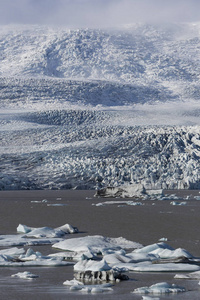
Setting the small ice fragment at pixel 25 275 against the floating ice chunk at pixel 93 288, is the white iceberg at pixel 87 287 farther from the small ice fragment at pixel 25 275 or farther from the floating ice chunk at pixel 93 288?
the small ice fragment at pixel 25 275

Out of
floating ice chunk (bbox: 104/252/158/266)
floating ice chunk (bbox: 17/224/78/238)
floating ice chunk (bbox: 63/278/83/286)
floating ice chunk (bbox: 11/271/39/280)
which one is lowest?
floating ice chunk (bbox: 63/278/83/286)

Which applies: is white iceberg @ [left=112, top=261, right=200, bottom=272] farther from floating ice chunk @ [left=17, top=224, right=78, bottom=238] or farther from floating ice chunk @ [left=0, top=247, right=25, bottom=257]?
floating ice chunk @ [left=17, top=224, right=78, bottom=238]

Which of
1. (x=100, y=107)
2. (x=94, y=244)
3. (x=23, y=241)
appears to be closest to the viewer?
(x=94, y=244)

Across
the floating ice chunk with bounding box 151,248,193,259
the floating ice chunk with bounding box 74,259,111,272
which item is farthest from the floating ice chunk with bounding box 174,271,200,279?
the floating ice chunk with bounding box 151,248,193,259

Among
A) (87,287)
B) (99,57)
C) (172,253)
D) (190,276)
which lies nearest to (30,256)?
(172,253)

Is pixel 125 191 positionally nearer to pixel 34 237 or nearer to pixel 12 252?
pixel 34 237

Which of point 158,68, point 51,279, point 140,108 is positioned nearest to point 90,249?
point 51,279

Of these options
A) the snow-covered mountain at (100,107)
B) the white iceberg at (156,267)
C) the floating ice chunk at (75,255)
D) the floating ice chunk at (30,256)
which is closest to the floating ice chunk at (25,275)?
the white iceberg at (156,267)
